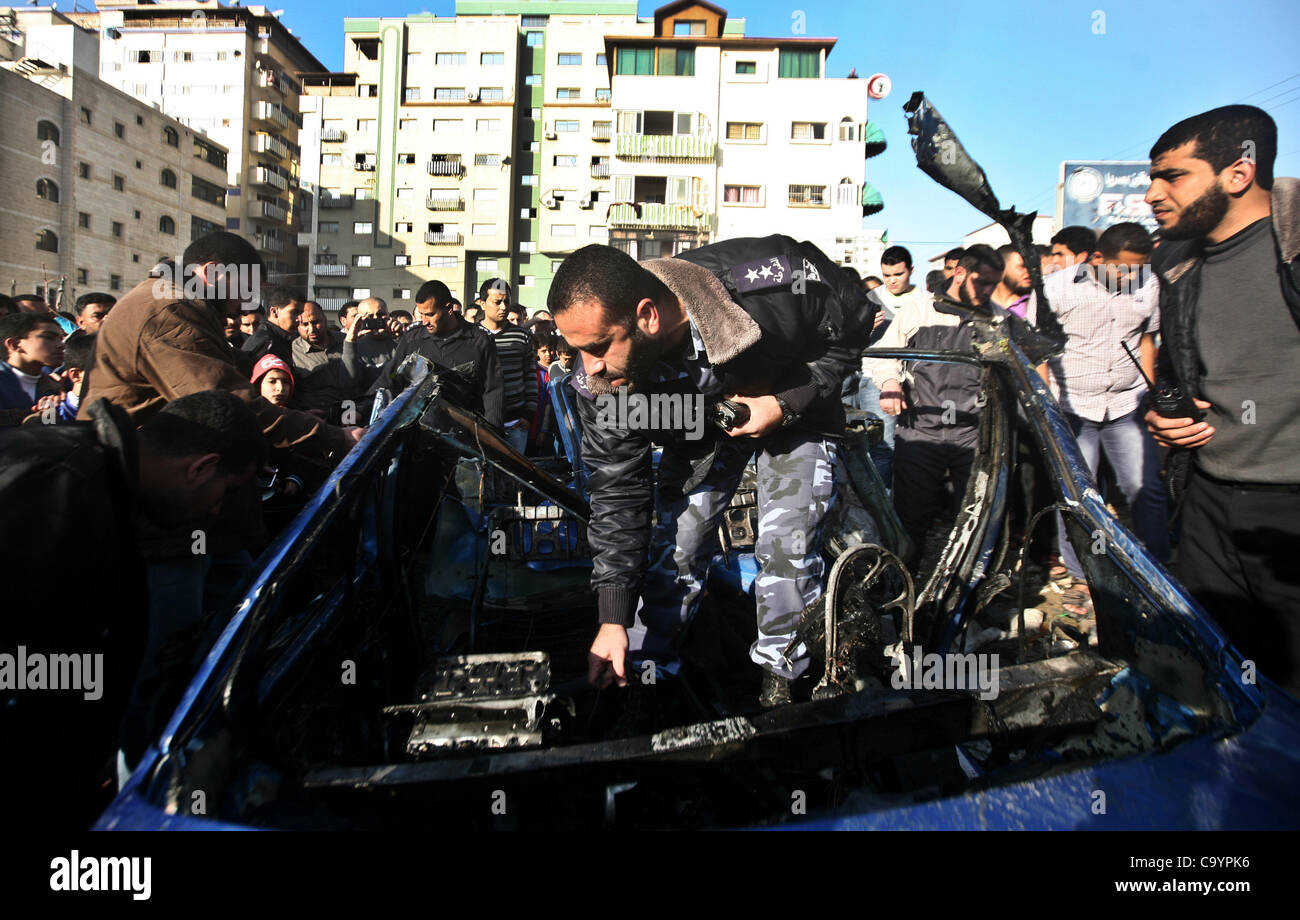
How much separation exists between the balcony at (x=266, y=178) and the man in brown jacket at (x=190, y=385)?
161 ft

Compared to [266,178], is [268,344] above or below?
below

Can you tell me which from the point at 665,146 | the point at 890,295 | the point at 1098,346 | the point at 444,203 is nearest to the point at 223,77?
the point at 444,203

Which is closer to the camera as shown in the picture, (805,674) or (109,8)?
(805,674)

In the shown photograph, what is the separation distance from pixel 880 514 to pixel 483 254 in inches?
1578

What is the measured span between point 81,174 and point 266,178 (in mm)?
12510

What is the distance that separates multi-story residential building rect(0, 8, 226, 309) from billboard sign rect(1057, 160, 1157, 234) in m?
30.5

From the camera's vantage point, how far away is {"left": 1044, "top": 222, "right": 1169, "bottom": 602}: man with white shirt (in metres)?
3.55

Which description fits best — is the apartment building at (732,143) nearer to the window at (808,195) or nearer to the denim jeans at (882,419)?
the window at (808,195)

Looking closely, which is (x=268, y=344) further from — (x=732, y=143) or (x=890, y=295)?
(x=732, y=143)

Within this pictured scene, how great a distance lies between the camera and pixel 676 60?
32469mm

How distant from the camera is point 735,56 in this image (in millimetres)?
31859

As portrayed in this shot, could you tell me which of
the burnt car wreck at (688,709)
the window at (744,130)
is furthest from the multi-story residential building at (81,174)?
the burnt car wreck at (688,709)
